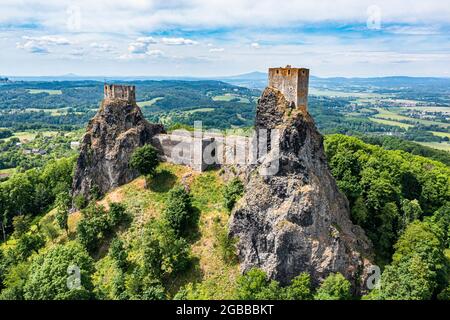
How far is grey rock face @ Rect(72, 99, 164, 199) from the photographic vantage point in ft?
206

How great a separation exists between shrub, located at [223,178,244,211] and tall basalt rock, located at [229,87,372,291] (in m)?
2.96

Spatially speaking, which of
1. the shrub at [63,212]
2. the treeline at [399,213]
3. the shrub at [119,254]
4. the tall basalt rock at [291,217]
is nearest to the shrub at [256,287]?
the tall basalt rock at [291,217]

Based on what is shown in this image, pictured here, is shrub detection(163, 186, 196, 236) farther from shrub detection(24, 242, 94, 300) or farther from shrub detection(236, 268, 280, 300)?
shrub detection(236, 268, 280, 300)

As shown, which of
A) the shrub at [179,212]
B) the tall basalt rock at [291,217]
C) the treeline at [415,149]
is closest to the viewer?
the tall basalt rock at [291,217]

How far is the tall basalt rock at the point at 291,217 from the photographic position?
44.0 meters

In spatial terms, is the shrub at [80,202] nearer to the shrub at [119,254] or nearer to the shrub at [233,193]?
the shrub at [119,254]

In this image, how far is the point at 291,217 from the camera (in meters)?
44.5

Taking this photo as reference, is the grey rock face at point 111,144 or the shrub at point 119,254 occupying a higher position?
the grey rock face at point 111,144

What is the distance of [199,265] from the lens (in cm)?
4738

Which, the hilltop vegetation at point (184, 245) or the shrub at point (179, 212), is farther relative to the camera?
the shrub at point (179, 212)

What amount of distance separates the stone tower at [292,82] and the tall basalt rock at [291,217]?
770 millimetres

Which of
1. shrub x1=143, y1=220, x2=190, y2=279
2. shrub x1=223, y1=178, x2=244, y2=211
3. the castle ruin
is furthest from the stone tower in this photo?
shrub x1=143, y1=220, x2=190, y2=279

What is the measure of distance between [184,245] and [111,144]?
83.8 ft

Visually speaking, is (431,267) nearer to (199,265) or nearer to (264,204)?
(264,204)
